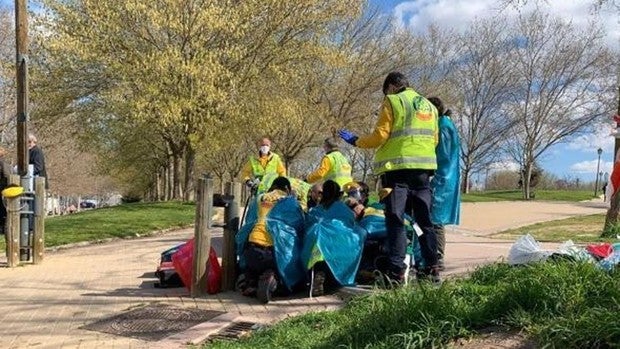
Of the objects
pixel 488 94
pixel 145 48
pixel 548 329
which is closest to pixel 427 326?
pixel 548 329

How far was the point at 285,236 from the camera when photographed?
6.36 m

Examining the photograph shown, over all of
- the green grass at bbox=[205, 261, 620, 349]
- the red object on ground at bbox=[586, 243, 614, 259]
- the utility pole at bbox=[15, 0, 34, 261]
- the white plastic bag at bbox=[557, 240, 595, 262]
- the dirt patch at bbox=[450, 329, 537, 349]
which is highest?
the utility pole at bbox=[15, 0, 34, 261]

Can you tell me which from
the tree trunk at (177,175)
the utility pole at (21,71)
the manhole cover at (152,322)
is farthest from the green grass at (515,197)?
the manhole cover at (152,322)

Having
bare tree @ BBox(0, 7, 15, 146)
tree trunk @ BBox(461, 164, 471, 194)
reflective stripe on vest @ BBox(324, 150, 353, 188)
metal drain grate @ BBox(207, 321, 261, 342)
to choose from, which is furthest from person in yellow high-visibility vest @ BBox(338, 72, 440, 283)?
tree trunk @ BBox(461, 164, 471, 194)

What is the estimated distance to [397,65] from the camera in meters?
31.1

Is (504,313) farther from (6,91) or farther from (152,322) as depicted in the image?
(6,91)

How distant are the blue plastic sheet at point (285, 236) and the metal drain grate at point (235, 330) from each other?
0.95 meters

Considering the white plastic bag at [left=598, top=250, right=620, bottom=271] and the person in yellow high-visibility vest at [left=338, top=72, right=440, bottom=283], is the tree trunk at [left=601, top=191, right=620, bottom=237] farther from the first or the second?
the person in yellow high-visibility vest at [left=338, top=72, right=440, bottom=283]

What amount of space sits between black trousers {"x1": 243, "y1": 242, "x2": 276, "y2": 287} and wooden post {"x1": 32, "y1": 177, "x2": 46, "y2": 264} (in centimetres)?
450

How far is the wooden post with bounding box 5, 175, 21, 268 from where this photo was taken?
30.0 ft

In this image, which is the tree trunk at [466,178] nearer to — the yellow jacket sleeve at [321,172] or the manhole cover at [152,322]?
the yellow jacket sleeve at [321,172]

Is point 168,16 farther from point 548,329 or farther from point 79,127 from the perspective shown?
point 548,329

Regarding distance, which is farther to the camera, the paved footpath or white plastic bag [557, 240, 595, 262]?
the paved footpath

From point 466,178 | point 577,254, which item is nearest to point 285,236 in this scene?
point 577,254
